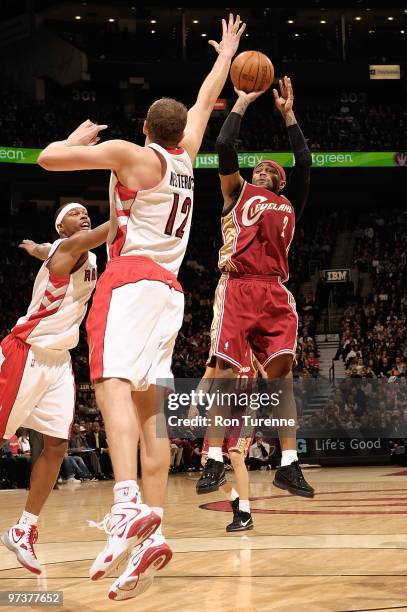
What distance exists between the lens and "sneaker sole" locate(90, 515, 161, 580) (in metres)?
3.93

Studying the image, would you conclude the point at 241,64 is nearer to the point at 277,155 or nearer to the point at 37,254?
the point at 37,254

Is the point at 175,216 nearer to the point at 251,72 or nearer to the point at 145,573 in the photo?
the point at 145,573

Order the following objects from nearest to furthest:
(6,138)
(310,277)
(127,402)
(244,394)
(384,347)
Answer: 1. (127,402)
2. (244,394)
3. (384,347)
4. (6,138)
5. (310,277)

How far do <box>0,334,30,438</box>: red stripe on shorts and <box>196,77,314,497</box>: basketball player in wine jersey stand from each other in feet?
5.12

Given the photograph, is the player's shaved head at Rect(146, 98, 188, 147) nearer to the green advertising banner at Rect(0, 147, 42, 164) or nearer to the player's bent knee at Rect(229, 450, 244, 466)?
the player's bent knee at Rect(229, 450, 244, 466)

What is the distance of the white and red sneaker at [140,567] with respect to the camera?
3979 millimetres

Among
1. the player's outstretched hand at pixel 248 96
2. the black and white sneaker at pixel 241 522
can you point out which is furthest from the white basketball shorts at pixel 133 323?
the black and white sneaker at pixel 241 522

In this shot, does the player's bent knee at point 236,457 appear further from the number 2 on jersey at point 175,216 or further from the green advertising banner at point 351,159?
the green advertising banner at point 351,159

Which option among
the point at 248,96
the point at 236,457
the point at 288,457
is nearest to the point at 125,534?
the point at 288,457

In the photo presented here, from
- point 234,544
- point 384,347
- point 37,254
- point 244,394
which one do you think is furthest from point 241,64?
point 384,347

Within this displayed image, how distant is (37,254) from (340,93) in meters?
31.1

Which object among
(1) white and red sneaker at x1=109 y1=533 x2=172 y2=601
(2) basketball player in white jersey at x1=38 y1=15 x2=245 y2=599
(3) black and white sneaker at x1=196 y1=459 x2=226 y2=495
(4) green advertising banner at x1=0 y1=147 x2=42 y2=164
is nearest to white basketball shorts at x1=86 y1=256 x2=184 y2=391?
(2) basketball player in white jersey at x1=38 y1=15 x2=245 y2=599

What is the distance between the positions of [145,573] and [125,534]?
0.97 feet

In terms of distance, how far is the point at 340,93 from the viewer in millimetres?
35906
